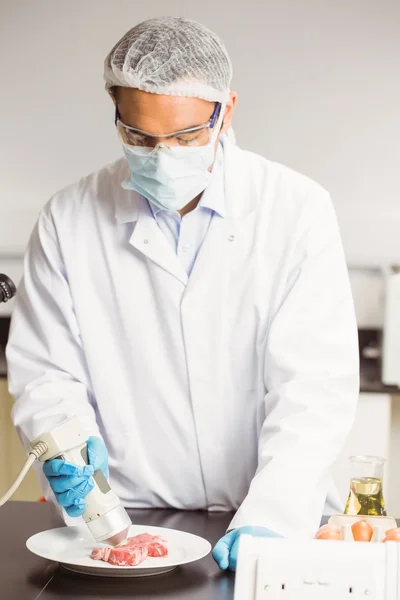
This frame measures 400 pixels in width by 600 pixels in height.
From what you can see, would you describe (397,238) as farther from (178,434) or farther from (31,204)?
(178,434)

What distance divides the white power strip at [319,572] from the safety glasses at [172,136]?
84cm

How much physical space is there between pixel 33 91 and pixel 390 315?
1.52 m

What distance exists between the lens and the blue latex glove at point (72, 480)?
1.31 m

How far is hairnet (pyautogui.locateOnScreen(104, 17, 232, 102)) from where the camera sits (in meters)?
1.57

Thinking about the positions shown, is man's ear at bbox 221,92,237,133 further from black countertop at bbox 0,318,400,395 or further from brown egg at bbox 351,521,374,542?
black countertop at bbox 0,318,400,395

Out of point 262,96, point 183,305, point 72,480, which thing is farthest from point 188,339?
point 262,96

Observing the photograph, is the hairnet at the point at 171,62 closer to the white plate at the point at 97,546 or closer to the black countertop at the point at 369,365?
the white plate at the point at 97,546

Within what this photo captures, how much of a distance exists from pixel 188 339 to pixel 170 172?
32 cm

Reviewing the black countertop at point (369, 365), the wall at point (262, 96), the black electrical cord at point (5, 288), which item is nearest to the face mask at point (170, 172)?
the black electrical cord at point (5, 288)

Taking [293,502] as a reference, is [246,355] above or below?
above

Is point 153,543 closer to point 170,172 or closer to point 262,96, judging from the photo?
point 170,172

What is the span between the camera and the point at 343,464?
2.74 metres

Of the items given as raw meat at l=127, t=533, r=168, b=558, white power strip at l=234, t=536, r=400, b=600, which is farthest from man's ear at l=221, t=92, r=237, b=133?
white power strip at l=234, t=536, r=400, b=600

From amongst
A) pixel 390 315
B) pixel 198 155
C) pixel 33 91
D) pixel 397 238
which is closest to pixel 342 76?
pixel 397 238
